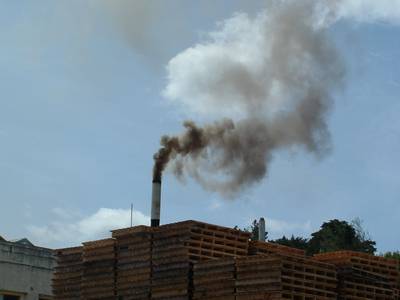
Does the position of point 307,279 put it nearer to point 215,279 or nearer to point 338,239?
point 215,279

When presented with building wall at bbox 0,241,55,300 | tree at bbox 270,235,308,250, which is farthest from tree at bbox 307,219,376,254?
building wall at bbox 0,241,55,300

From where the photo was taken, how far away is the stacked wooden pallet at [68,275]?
2645 cm

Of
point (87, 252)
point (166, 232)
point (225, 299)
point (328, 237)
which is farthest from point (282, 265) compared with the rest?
point (328, 237)

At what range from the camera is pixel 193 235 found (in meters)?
23.4

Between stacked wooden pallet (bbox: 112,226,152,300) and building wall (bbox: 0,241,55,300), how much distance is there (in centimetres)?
1042

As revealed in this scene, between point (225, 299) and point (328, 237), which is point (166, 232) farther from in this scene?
point (328, 237)

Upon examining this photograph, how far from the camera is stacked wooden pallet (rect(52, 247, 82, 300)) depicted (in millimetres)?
26453

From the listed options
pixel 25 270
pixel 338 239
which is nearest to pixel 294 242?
pixel 338 239

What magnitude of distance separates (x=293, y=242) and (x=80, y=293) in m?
36.2

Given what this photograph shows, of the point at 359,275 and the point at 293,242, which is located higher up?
the point at 293,242

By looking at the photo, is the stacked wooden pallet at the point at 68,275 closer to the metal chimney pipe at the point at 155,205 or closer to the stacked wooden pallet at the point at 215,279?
the metal chimney pipe at the point at 155,205

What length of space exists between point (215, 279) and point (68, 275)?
658 centimetres

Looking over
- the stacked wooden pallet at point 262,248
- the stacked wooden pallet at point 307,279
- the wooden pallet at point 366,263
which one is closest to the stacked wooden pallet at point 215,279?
the stacked wooden pallet at point 307,279

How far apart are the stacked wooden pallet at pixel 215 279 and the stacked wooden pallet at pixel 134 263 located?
5.83 feet
